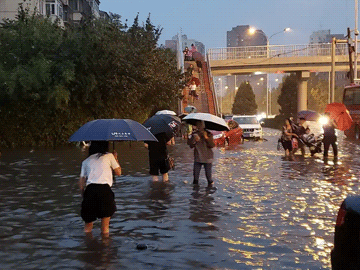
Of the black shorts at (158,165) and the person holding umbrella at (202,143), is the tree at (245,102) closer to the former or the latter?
the black shorts at (158,165)

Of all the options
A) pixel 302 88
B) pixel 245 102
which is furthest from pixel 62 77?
pixel 245 102

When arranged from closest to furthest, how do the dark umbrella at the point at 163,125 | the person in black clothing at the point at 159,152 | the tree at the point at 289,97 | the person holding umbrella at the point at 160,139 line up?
the dark umbrella at the point at 163,125 < the person holding umbrella at the point at 160,139 < the person in black clothing at the point at 159,152 < the tree at the point at 289,97

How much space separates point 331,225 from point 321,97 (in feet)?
299

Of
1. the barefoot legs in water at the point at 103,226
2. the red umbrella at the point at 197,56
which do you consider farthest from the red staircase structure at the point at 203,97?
the barefoot legs in water at the point at 103,226

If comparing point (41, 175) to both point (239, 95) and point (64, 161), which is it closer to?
point (64, 161)

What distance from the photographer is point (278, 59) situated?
196ft

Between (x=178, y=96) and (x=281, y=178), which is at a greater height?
(x=178, y=96)

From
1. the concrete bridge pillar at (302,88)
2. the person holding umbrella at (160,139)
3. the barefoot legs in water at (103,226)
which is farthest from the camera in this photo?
the concrete bridge pillar at (302,88)

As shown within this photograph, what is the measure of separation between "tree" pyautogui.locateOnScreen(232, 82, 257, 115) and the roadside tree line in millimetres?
78356

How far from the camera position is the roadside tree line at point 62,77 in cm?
2869

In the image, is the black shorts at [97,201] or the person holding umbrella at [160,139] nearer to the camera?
the black shorts at [97,201]

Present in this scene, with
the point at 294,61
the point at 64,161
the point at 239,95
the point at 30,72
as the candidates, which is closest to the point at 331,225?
the point at 64,161

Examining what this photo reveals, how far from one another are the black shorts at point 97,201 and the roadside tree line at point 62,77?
2036 cm

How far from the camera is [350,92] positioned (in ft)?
131
